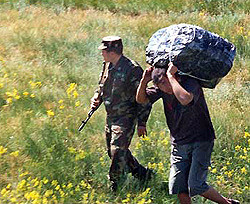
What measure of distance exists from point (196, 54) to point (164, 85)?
37 centimetres

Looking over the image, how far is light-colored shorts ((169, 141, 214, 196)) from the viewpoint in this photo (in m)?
4.46

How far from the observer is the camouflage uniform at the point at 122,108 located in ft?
16.6

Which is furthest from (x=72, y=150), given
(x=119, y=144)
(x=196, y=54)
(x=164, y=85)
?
(x=196, y=54)

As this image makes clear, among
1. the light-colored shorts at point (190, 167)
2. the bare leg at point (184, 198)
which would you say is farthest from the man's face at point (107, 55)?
the bare leg at point (184, 198)

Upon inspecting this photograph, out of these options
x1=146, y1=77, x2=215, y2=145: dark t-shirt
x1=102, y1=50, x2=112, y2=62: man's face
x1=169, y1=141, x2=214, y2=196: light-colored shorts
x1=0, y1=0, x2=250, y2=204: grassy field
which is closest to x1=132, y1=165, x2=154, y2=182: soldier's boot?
x1=0, y1=0, x2=250, y2=204: grassy field

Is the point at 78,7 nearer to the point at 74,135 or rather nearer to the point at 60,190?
the point at 74,135

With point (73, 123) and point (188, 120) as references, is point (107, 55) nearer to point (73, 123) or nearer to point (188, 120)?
point (188, 120)

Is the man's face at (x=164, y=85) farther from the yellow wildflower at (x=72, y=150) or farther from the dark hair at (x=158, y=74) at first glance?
the yellow wildflower at (x=72, y=150)

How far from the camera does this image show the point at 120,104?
16.7ft

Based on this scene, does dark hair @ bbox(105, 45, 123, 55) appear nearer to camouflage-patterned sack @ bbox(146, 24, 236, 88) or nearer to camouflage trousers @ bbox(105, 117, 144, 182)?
camouflage trousers @ bbox(105, 117, 144, 182)

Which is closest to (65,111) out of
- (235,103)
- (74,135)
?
(74,135)

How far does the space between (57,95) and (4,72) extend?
0.88 meters

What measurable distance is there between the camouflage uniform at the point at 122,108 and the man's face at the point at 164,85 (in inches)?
26.5

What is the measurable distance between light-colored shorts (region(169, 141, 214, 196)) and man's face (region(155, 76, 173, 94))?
522mm
